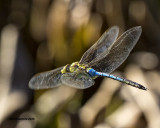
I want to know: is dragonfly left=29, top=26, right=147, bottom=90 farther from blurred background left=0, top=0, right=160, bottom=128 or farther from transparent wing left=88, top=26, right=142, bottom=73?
blurred background left=0, top=0, right=160, bottom=128

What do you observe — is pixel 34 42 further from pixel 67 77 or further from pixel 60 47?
pixel 67 77

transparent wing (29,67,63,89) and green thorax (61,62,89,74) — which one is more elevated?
green thorax (61,62,89,74)

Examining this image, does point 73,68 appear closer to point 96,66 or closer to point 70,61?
point 96,66

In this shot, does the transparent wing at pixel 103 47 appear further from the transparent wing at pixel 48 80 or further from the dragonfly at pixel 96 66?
the transparent wing at pixel 48 80

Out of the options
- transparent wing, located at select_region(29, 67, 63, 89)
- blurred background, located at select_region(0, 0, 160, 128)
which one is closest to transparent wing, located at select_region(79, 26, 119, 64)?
transparent wing, located at select_region(29, 67, 63, 89)

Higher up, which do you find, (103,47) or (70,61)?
(103,47)

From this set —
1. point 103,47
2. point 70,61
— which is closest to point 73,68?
point 103,47
